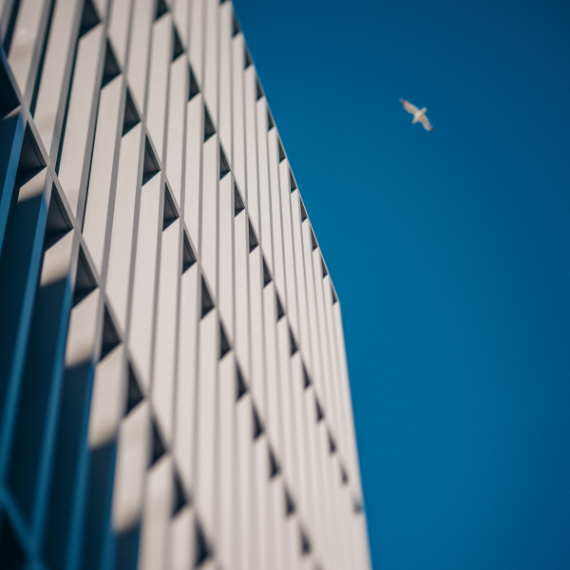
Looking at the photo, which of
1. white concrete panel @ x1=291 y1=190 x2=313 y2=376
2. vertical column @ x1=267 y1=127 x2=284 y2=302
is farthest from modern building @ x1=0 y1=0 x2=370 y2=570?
white concrete panel @ x1=291 y1=190 x2=313 y2=376

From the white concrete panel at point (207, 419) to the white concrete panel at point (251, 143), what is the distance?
5354 millimetres

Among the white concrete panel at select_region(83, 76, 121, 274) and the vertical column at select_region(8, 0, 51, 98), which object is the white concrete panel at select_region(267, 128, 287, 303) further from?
the vertical column at select_region(8, 0, 51, 98)

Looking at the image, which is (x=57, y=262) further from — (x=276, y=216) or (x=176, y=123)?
(x=276, y=216)

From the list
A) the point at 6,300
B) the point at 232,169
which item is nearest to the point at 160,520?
the point at 6,300

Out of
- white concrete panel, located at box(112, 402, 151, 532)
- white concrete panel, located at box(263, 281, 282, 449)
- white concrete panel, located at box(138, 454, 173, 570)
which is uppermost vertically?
white concrete panel, located at box(112, 402, 151, 532)

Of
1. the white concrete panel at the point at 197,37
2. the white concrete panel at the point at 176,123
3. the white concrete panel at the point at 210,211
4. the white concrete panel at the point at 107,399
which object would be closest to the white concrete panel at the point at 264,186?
the white concrete panel at the point at 210,211

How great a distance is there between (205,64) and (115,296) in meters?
9.21

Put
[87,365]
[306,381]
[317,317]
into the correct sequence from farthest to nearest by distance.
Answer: [317,317], [306,381], [87,365]

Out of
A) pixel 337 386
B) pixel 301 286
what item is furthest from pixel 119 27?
pixel 337 386

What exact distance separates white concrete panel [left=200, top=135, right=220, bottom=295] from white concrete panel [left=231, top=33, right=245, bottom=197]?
5.02 ft

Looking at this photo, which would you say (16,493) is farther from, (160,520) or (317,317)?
(317,317)

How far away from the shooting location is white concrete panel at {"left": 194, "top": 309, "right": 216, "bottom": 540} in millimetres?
8961

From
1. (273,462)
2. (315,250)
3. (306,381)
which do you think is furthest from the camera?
(315,250)

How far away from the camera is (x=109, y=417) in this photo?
6750 mm
